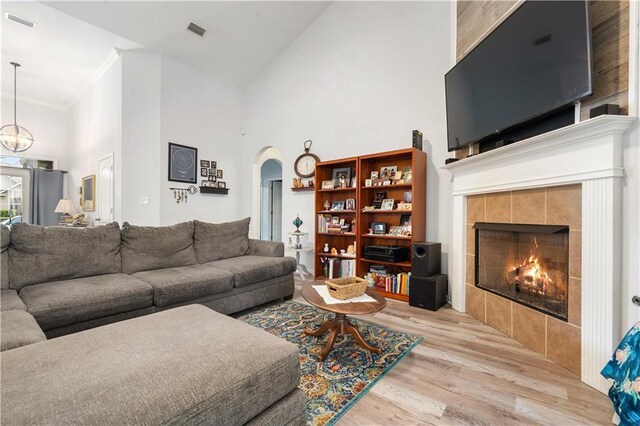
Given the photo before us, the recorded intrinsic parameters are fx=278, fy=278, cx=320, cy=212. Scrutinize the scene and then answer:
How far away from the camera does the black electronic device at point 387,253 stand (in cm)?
328

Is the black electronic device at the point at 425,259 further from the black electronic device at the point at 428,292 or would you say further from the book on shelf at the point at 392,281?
the book on shelf at the point at 392,281

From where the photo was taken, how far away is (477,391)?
158cm

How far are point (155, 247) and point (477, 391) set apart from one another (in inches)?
109

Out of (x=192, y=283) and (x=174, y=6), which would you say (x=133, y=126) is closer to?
(x=174, y=6)

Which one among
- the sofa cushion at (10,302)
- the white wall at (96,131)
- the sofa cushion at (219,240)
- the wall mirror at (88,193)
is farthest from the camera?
the wall mirror at (88,193)

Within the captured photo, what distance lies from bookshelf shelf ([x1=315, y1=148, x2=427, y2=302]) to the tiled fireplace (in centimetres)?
57

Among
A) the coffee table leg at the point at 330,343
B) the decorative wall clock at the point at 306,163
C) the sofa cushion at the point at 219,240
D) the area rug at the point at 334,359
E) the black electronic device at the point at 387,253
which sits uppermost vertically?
the decorative wall clock at the point at 306,163

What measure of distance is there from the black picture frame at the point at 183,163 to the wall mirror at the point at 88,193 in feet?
6.39

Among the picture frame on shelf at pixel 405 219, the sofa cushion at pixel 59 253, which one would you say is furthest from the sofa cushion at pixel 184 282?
the picture frame on shelf at pixel 405 219

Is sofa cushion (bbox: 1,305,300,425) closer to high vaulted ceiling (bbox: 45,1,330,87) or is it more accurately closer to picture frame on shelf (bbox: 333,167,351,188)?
picture frame on shelf (bbox: 333,167,351,188)

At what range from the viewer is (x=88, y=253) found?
2273mm

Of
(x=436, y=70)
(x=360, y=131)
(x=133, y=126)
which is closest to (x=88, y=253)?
(x=133, y=126)

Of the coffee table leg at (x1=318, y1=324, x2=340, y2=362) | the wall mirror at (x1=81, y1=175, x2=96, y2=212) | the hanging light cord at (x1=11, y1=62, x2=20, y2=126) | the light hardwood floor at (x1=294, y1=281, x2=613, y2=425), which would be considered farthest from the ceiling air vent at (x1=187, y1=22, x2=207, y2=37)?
the light hardwood floor at (x1=294, y1=281, x2=613, y2=425)

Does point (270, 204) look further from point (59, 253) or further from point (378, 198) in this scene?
point (59, 253)
